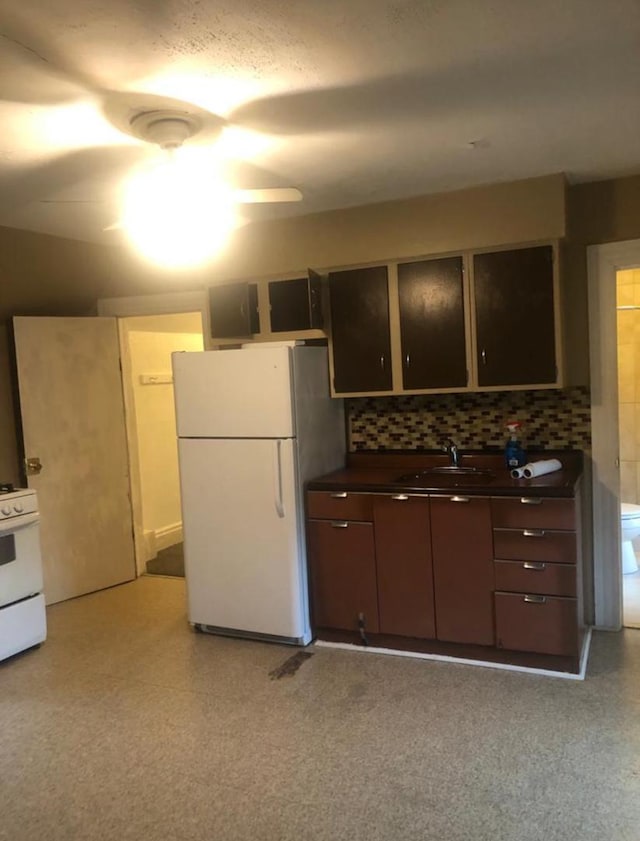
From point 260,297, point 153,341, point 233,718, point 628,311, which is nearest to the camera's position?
point 233,718

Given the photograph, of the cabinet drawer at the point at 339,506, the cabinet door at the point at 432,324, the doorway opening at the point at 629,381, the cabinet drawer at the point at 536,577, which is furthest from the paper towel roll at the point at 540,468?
the doorway opening at the point at 629,381

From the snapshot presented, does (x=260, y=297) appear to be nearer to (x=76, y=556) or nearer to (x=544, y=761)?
(x=76, y=556)

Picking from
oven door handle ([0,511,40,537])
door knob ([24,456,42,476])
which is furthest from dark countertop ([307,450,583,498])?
door knob ([24,456,42,476])

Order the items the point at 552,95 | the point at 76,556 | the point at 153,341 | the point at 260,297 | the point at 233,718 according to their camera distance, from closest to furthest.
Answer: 1. the point at 552,95
2. the point at 233,718
3. the point at 260,297
4. the point at 76,556
5. the point at 153,341

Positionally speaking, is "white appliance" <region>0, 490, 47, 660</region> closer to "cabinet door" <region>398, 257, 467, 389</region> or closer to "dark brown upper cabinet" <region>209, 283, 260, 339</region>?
"dark brown upper cabinet" <region>209, 283, 260, 339</region>

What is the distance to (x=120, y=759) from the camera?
2549 millimetres

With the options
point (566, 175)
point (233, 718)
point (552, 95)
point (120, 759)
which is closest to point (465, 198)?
point (566, 175)

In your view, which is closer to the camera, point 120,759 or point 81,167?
point 120,759

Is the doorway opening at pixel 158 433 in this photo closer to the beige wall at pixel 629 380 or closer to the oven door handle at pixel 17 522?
the oven door handle at pixel 17 522

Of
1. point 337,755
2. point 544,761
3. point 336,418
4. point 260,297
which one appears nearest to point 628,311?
point 336,418

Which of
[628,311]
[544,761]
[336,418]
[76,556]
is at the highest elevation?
[628,311]

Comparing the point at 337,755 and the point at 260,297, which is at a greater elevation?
the point at 260,297

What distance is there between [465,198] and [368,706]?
2596mm

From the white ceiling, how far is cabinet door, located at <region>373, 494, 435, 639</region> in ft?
5.47
